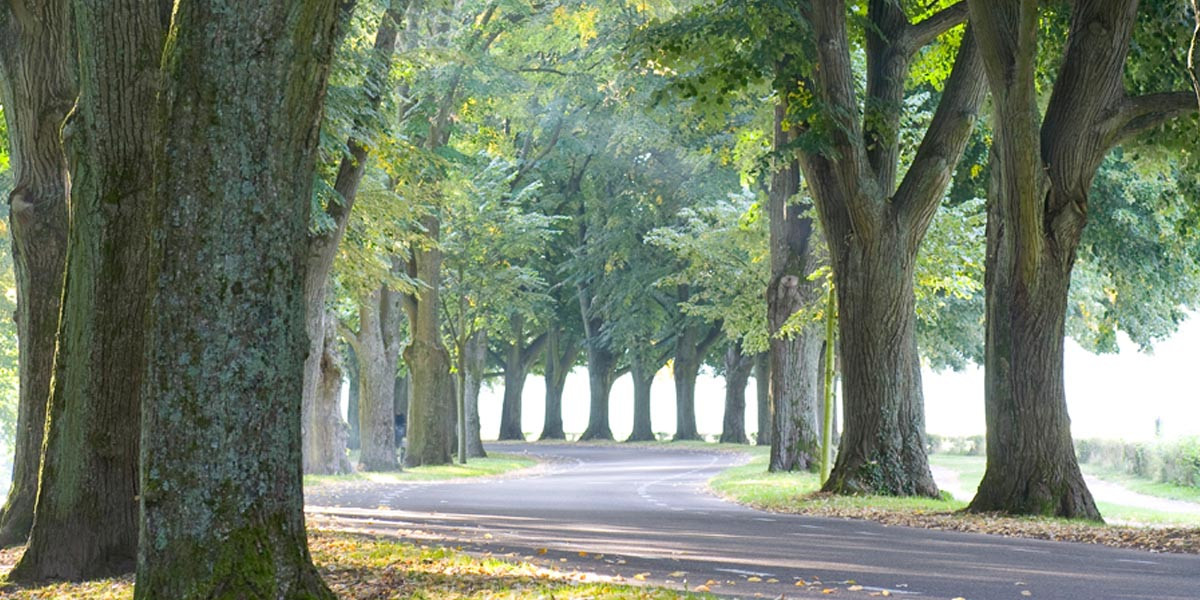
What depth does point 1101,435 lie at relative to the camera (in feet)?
159

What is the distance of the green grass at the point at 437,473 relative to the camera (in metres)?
31.0

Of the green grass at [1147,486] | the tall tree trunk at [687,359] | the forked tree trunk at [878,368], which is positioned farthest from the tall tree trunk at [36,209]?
the tall tree trunk at [687,359]

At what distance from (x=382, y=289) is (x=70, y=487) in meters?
25.9

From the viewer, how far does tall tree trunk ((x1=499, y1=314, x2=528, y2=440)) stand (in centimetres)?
6372

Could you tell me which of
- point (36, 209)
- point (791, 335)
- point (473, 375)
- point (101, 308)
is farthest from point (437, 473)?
point (101, 308)

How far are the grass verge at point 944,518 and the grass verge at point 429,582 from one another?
6.93m

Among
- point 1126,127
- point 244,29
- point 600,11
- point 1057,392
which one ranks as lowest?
point 1057,392

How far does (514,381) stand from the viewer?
221 feet

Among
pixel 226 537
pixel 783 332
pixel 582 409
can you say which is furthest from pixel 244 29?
pixel 582 409

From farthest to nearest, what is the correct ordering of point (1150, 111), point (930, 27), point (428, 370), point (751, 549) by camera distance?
1. point (428, 370)
2. point (930, 27)
3. point (1150, 111)
4. point (751, 549)

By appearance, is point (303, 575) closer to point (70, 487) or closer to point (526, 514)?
point (70, 487)

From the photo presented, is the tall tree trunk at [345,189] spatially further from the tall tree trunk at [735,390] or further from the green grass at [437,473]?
the tall tree trunk at [735,390]

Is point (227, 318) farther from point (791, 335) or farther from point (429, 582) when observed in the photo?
point (791, 335)

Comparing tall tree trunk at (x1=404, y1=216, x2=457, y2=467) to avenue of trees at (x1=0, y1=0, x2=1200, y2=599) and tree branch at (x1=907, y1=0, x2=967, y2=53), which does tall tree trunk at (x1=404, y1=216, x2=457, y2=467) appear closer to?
avenue of trees at (x1=0, y1=0, x2=1200, y2=599)
